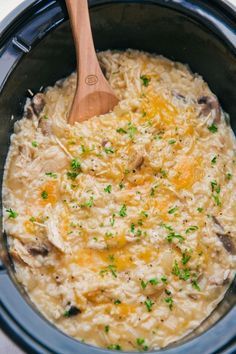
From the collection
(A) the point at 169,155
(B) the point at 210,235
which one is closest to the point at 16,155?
(A) the point at 169,155

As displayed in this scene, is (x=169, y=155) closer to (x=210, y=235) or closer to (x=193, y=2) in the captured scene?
(x=210, y=235)

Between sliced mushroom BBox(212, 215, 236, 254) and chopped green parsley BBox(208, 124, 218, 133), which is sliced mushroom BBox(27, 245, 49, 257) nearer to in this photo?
sliced mushroom BBox(212, 215, 236, 254)

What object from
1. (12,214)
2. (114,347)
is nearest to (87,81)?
(12,214)

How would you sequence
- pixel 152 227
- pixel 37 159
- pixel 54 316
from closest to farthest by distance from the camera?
pixel 54 316, pixel 152 227, pixel 37 159

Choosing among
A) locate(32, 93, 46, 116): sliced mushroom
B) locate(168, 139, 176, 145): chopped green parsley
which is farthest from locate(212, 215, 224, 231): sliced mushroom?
locate(32, 93, 46, 116): sliced mushroom

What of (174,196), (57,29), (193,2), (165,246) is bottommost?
(165,246)
